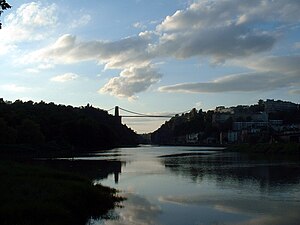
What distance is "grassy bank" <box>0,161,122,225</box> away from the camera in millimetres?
13719

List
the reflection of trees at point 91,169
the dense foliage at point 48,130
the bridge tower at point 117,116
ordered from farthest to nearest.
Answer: the bridge tower at point 117,116
the dense foliage at point 48,130
the reflection of trees at point 91,169

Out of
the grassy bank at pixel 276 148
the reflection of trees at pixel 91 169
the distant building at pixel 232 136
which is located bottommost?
the reflection of trees at pixel 91 169

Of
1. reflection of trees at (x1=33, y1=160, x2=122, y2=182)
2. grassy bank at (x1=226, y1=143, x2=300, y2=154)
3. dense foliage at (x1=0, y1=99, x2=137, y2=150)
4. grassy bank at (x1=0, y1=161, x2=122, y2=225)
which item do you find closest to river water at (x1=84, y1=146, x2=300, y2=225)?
grassy bank at (x1=0, y1=161, x2=122, y2=225)

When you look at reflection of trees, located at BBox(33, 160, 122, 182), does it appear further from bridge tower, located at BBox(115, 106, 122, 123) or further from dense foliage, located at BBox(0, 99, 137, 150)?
bridge tower, located at BBox(115, 106, 122, 123)

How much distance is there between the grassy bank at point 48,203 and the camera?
13719 millimetres

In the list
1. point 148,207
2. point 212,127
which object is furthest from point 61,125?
point 212,127

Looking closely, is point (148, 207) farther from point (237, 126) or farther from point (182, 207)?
point (237, 126)

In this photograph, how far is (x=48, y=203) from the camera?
1566 centimetres

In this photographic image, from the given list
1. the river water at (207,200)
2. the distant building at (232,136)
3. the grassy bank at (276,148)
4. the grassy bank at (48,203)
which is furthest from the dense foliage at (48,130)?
the distant building at (232,136)

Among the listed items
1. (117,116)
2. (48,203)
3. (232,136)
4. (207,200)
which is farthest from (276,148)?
(117,116)

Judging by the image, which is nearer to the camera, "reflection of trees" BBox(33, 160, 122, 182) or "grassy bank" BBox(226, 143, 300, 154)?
"reflection of trees" BBox(33, 160, 122, 182)

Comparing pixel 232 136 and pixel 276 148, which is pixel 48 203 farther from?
pixel 232 136

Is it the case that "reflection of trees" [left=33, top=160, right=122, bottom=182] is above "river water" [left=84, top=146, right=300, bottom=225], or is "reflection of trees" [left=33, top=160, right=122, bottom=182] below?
above

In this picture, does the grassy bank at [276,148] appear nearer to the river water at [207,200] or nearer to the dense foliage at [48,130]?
A: the dense foliage at [48,130]
